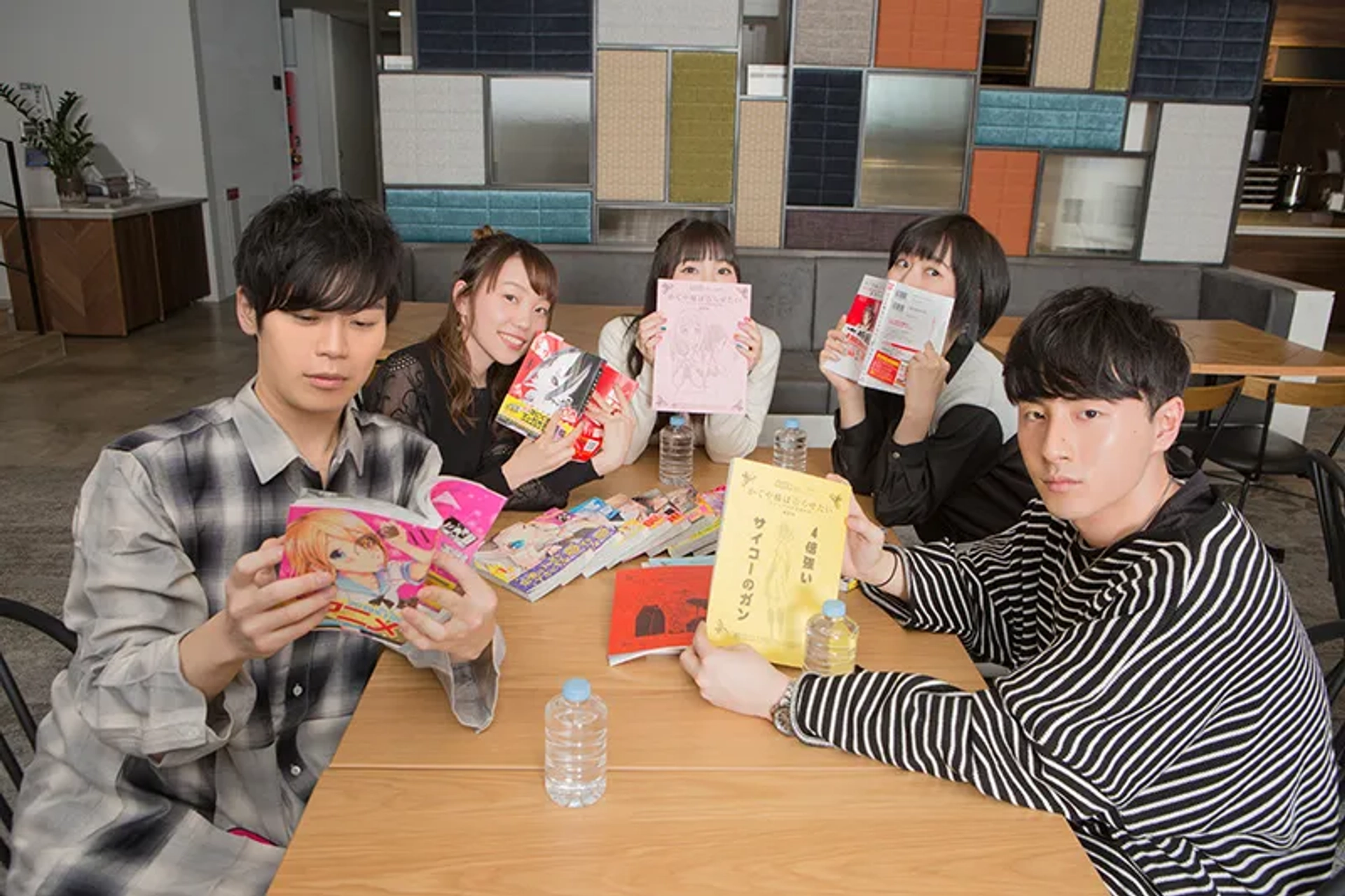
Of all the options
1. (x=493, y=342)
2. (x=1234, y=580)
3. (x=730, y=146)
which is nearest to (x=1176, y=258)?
(x=730, y=146)

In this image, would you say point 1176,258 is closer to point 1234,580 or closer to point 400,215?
point 400,215

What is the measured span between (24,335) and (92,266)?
2.26 feet

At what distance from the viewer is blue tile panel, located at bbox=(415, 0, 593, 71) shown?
5.05 m

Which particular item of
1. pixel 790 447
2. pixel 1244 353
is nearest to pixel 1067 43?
pixel 1244 353

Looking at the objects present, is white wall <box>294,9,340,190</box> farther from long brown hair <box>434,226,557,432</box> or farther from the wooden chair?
the wooden chair

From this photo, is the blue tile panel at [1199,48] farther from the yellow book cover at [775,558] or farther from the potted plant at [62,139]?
the potted plant at [62,139]

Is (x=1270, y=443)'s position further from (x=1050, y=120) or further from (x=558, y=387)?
(x=558, y=387)

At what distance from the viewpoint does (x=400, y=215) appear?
5309mm

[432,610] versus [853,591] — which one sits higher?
[432,610]

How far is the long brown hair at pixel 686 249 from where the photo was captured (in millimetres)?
2504

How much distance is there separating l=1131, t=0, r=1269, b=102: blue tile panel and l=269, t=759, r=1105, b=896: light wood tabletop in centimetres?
516

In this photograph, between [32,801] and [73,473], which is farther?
[73,473]

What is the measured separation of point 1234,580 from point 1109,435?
23 centimetres

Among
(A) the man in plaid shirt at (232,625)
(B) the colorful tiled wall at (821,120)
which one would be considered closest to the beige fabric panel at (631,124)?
(B) the colorful tiled wall at (821,120)
